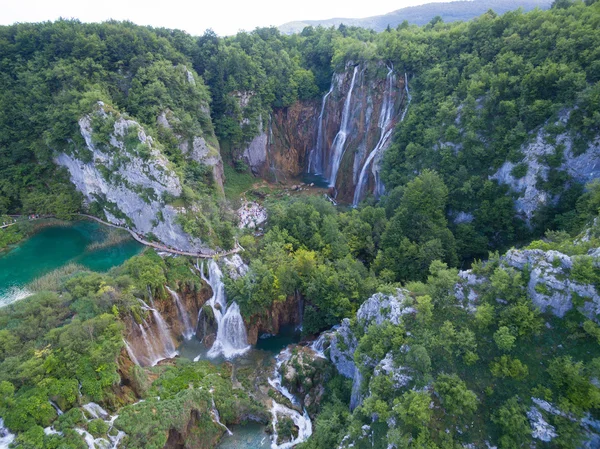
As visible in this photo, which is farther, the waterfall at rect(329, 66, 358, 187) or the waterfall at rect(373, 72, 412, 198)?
the waterfall at rect(329, 66, 358, 187)

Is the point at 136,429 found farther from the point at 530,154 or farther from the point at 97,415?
the point at 530,154

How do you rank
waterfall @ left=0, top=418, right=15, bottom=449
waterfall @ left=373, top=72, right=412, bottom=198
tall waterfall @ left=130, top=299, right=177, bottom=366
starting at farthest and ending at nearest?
1. waterfall @ left=373, top=72, right=412, bottom=198
2. tall waterfall @ left=130, top=299, right=177, bottom=366
3. waterfall @ left=0, top=418, right=15, bottom=449

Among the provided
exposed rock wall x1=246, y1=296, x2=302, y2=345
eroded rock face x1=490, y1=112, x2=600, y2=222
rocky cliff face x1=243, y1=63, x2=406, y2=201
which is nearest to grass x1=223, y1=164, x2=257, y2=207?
rocky cliff face x1=243, y1=63, x2=406, y2=201

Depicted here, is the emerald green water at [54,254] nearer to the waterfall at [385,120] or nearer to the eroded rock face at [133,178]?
the eroded rock face at [133,178]

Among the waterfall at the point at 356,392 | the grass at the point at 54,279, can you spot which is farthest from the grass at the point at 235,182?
the waterfall at the point at 356,392

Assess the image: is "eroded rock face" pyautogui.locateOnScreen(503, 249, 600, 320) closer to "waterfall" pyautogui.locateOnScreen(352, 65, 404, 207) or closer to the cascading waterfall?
the cascading waterfall

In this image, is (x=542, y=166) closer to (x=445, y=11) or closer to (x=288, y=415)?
(x=288, y=415)

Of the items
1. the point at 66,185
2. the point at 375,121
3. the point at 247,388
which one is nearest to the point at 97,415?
the point at 247,388
